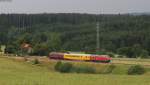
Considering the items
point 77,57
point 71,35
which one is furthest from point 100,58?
point 71,35

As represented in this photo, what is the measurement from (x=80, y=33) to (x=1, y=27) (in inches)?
1166

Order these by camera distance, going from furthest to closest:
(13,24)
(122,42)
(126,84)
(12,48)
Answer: (13,24), (122,42), (12,48), (126,84)

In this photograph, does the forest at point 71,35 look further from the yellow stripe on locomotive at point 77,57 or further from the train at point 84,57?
the yellow stripe on locomotive at point 77,57

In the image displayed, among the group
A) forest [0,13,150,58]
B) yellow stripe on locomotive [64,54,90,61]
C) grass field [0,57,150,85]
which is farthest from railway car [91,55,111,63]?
grass field [0,57,150,85]

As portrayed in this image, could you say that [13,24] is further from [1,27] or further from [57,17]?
[57,17]

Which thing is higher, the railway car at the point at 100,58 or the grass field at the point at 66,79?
the grass field at the point at 66,79

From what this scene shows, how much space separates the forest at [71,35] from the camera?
74062 mm

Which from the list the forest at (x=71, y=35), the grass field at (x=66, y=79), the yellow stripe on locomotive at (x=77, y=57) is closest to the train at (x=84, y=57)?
the yellow stripe on locomotive at (x=77, y=57)

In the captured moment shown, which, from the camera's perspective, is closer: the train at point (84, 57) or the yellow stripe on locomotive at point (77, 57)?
the train at point (84, 57)

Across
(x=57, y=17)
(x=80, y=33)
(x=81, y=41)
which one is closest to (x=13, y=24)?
(x=57, y=17)

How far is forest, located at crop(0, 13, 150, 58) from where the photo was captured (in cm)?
7406

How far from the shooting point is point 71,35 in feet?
359

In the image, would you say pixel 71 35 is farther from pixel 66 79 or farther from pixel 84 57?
pixel 66 79

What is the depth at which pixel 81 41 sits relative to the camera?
99.7 m
